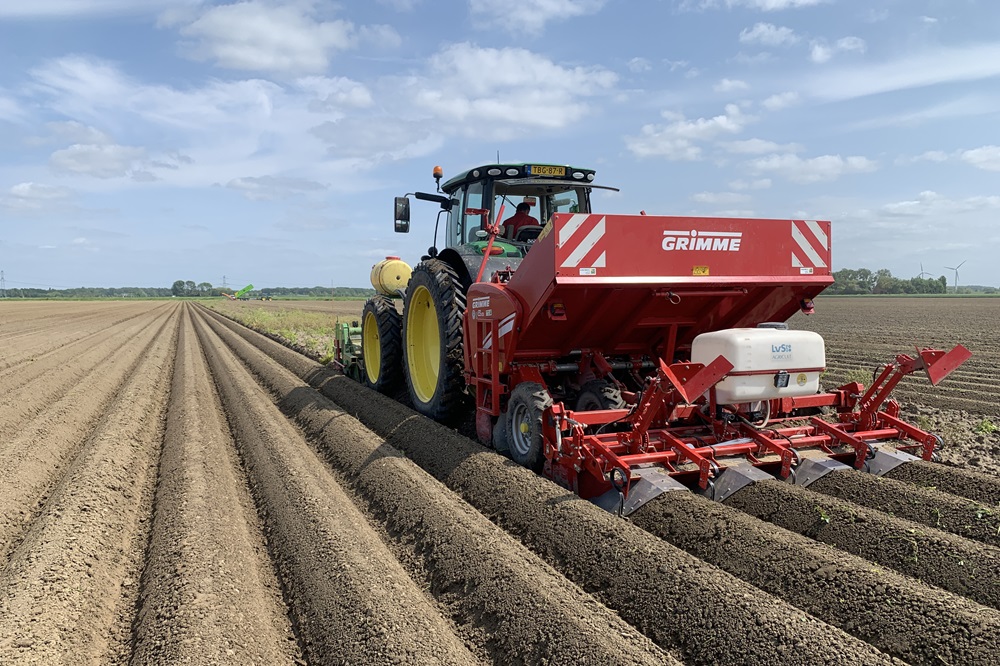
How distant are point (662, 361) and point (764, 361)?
0.74 metres

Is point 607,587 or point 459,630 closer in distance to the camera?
point 459,630

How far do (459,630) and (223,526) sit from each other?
6.20ft

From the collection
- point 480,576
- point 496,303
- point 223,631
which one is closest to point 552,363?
point 496,303

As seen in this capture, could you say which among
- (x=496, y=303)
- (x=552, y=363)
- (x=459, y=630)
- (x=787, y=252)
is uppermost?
(x=787, y=252)

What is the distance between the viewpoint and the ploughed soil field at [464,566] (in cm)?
257

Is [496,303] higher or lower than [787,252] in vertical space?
lower

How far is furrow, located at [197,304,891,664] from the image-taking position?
7.89 ft

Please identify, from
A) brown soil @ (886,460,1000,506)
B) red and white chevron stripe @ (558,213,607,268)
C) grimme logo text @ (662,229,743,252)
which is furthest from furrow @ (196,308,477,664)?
brown soil @ (886,460,1000,506)

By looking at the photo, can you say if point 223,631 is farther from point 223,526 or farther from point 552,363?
point 552,363

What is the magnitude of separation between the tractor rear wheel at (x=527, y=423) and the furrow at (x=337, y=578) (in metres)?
1.21

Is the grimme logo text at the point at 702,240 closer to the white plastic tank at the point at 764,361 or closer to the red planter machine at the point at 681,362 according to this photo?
the red planter machine at the point at 681,362

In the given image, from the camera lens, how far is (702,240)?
4.56 m

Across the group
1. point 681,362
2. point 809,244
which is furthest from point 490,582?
point 809,244

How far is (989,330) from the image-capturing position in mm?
19438
